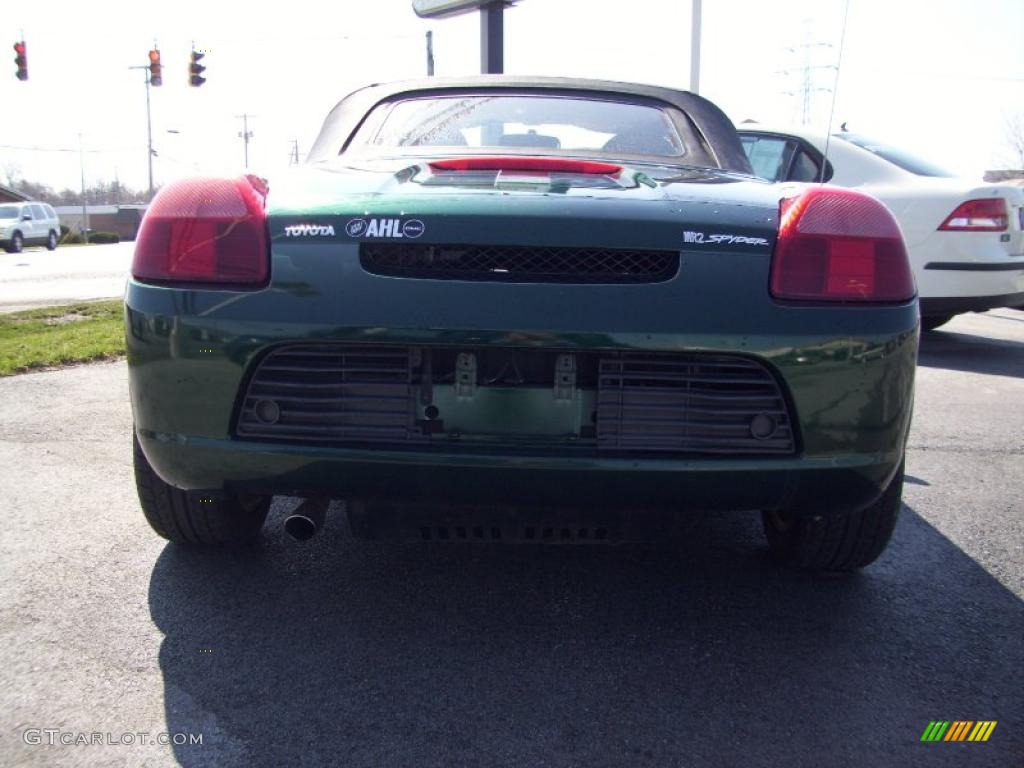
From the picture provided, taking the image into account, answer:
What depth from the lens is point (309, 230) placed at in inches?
84.1

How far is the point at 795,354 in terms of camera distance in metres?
2.11

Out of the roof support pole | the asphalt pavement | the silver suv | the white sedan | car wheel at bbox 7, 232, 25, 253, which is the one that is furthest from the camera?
car wheel at bbox 7, 232, 25, 253

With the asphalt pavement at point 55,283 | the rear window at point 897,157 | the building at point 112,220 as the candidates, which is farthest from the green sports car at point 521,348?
the building at point 112,220

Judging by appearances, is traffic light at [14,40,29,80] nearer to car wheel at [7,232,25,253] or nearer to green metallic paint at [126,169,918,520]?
car wheel at [7,232,25,253]

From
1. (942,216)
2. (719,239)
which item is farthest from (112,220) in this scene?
(719,239)

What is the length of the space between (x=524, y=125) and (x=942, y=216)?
4787 millimetres

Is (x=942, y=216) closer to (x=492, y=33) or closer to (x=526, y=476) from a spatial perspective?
(x=526, y=476)

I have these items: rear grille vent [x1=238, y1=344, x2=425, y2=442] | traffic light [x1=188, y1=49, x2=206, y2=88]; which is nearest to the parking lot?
rear grille vent [x1=238, y1=344, x2=425, y2=442]

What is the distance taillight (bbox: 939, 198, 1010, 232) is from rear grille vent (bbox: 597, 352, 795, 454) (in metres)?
5.53

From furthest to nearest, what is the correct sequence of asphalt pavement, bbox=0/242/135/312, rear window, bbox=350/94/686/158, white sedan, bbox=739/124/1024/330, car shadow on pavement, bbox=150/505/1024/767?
asphalt pavement, bbox=0/242/135/312 → white sedan, bbox=739/124/1024/330 → rear window, bbox=350/94/686/158 → car shadow on pavement, bbox=150/505/1024/767

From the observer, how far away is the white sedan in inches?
269

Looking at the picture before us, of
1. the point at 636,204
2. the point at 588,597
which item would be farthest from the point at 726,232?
the point at 588,597

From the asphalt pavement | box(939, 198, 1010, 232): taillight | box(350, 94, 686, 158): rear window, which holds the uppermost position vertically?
box(350, 94, 686, 158): rear window

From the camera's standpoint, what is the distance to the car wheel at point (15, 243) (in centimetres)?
3669
